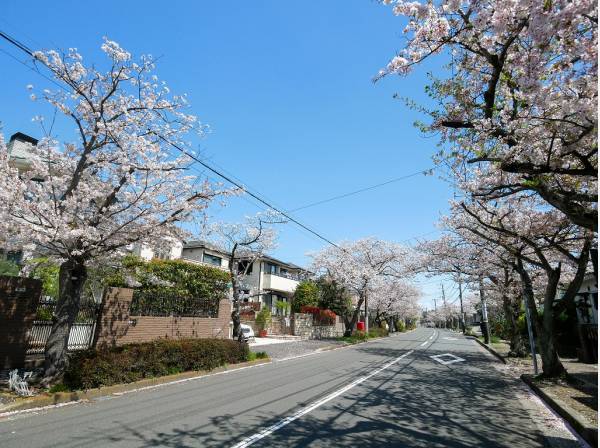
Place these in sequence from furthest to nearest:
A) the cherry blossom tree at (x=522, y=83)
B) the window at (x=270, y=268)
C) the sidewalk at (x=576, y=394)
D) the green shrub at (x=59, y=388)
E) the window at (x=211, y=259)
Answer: the window at (x=270, y=268) → the window at (x=211, y=259) → the green shrub at (x=59, y=388) → the sidewalk at (x=576, y=394) → the cherry blossom tree at (x=522, y=83)

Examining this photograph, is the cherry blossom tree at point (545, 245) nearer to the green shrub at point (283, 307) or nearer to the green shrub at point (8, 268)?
the green shrub at point (8, 268)

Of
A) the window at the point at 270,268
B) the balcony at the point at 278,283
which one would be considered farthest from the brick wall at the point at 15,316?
the window at the point at 270,268

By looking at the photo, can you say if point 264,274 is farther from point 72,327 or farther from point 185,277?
point 72,327

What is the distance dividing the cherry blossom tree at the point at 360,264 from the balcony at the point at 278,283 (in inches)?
172

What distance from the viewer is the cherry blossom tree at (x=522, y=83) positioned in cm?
448

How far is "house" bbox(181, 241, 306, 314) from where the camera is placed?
34625 mm

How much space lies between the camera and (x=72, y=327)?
11.5 meters

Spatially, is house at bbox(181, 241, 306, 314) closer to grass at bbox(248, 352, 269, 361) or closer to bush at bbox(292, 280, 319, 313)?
bush at bbox(292, 280, 319, 313)

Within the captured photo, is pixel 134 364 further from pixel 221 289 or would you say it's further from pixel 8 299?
pixel 221 289

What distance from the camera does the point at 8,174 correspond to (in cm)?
835

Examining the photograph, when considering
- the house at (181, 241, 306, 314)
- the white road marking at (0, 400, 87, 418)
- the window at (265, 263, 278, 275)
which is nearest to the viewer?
the white road marking at (0, 400, 87, 418)

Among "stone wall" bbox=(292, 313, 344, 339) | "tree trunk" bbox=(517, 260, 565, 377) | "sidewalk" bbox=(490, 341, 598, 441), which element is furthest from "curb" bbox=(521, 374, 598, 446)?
"stone wall" bbox=(292, 313, 344, 339)

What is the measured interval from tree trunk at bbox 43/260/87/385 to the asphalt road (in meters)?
1.58

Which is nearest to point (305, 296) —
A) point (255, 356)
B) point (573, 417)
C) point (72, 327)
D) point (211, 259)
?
point (211, 259)
